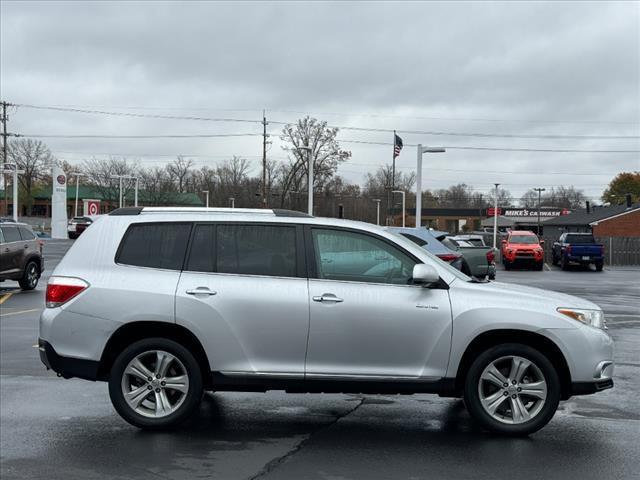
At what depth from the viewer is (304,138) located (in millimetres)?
74875

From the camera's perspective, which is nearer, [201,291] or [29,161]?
[201,291]

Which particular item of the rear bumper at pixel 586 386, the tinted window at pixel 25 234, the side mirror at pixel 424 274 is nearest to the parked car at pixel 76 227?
the tinted window at pixel 25 234

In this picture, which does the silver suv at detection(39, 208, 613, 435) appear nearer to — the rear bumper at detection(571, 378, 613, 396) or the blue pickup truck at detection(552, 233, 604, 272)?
the rear bumper at detection(571, 378, 613, 396)

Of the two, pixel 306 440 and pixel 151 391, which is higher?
pixel 151 391

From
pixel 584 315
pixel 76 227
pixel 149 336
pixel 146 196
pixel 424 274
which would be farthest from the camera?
pixel 146 196

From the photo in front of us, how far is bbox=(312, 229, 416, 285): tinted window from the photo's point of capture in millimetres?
5797

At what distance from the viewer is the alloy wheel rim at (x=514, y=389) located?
5.65 meters

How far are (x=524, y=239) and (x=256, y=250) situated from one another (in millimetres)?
31453

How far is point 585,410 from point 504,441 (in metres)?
1.57

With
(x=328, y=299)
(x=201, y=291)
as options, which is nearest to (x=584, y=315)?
(x=328, y=299)

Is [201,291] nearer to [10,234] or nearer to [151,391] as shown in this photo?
[151,391]

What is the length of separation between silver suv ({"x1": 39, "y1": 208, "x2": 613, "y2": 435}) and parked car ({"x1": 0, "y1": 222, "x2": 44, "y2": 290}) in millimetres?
13801

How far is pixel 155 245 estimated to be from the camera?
5992 mm

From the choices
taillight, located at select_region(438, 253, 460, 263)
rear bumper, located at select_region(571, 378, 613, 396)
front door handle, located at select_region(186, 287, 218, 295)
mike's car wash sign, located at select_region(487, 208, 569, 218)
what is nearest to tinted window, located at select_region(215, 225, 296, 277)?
front door handle, located at select_region(186, 287, 218, 295)
